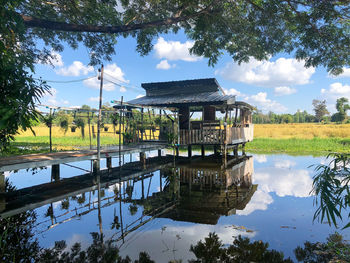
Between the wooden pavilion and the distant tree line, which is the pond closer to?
the wooden pavilion

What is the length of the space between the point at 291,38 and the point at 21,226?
20.3 m

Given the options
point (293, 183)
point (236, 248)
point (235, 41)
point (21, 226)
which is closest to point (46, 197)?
point (21, 226)

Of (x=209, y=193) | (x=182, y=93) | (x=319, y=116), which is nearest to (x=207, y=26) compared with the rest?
(x=182, y=93)

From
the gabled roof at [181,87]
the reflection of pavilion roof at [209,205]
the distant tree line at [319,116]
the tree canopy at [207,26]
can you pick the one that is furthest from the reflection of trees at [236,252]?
the distant tree line at [319,116]

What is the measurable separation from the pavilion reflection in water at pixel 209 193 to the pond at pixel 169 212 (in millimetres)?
32

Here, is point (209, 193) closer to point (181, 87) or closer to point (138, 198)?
point (138, 198)

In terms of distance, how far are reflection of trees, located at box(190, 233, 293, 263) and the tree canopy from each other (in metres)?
8.55

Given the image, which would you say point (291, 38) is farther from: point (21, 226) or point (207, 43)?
point (21, 226)

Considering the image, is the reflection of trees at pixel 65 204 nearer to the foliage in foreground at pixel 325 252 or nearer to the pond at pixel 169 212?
the pond at pixel 169 212

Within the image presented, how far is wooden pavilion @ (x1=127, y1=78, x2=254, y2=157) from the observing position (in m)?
17.1

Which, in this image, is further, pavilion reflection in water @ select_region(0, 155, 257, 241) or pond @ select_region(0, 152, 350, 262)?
pavilion reflection in water @ select_region(0, 155, 257, 241)

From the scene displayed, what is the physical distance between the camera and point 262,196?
9938 millimetres

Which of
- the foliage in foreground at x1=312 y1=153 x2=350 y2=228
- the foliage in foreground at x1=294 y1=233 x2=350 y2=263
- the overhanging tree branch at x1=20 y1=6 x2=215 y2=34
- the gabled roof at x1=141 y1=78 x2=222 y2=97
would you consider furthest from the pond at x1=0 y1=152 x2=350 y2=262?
the gabled roof at x1=141 y1=78 x2=222 y2=97

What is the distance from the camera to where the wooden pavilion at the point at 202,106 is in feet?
56.0
